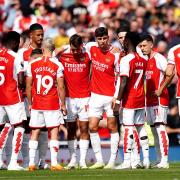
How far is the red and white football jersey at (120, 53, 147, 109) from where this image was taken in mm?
22328

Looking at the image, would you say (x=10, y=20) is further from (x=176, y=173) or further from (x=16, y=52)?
(x=176, y=173)

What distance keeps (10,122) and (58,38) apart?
10.1 meters

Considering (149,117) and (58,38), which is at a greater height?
(58,38)

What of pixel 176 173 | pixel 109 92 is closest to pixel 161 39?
pixel 109 92

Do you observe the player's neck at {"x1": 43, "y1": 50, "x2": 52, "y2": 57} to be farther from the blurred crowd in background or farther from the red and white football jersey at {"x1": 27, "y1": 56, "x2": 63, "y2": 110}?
the blurred crowd in background

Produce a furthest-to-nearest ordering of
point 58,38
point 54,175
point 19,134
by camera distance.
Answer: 1. point 58,38
2. point 19,134
3. point 54,175

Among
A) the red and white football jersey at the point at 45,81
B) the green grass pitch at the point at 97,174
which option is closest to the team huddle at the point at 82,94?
the red and white football jersey at the point at 45,81

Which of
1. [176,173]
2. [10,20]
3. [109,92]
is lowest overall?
[176,173]

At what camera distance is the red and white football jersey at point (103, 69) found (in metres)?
23.5

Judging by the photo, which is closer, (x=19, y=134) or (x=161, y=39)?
(x=19, y=134)

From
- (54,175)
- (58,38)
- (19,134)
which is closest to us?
(54,175)

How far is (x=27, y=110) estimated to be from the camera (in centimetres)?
2362

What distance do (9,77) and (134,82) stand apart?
2380mm

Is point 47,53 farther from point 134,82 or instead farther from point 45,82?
point 134,82
